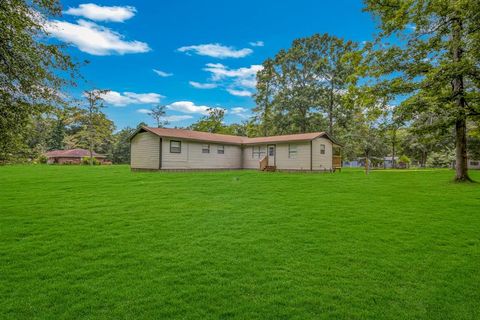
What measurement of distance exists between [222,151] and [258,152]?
3.16 m

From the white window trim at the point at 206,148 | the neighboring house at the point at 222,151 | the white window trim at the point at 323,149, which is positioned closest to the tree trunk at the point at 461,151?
the neighboring house at the point at 222,151

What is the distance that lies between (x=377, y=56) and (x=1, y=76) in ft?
45.5

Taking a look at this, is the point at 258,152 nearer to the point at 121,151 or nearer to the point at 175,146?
the point at 175,146

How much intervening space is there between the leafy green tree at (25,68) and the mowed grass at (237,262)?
1934 millimetres

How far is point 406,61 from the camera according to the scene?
1282cm

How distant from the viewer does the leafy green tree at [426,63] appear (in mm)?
11523

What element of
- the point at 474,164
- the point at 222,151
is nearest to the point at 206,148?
the point at 222,151

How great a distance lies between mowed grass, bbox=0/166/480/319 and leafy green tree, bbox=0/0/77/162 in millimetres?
1934

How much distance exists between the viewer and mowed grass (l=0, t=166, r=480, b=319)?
2.68m

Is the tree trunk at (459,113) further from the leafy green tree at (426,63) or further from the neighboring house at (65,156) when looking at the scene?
the neighboring house at (65,156)

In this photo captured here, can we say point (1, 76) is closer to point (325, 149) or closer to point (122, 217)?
point (122, 217)

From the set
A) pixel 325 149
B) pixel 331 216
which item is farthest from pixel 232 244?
pixel 325 149

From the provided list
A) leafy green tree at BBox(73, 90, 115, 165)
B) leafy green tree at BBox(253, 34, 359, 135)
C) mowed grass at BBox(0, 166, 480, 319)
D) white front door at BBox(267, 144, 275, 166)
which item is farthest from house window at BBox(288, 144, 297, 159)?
leafy green tree at BBox(73, 90, 115, 165)

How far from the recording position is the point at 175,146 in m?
19.7
